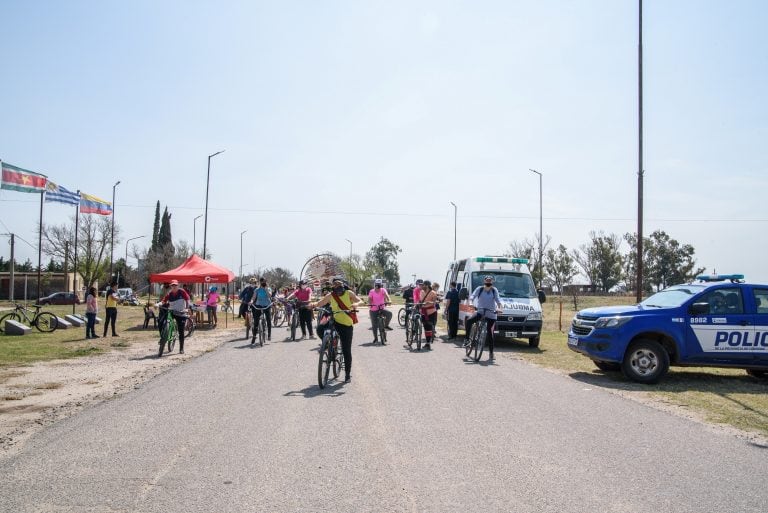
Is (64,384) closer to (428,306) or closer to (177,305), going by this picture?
(177,305)

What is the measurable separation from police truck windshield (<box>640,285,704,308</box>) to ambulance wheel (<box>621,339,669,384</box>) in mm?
936

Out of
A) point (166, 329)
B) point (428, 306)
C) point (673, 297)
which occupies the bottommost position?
point (166, 329)

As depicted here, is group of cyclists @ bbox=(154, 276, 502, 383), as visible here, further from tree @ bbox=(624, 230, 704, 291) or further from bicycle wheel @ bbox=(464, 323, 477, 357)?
tree @ bbox=(624, 230, 704, 291)

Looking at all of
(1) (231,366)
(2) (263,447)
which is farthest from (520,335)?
(2) (263,447)

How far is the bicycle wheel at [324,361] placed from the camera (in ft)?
32.4

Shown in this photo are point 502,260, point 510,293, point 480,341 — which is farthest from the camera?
point 502,260

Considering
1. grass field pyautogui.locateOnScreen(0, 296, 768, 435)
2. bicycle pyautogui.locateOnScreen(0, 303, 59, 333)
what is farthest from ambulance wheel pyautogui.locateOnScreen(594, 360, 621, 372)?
bicycle pyautogui.locateOnScreen(0, 303, 59, 333)

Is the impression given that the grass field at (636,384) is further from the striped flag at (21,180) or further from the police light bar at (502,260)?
the striped flag at (21,180)

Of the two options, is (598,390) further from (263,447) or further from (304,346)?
(304,346)

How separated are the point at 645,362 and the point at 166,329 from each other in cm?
1094

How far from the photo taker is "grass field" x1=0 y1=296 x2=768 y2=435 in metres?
9.05

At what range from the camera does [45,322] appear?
22.3 m

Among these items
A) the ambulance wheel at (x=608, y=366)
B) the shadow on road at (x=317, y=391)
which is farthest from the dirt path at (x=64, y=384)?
the ambulance wheel at (x=608, y=366)

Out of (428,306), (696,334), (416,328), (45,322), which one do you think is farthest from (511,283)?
(45,322)
